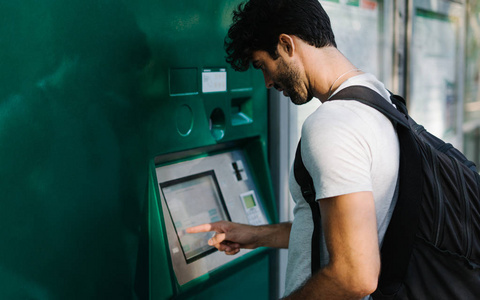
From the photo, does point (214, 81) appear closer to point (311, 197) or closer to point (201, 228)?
point (201, 228)

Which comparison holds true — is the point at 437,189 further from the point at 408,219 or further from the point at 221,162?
the point at 221,162

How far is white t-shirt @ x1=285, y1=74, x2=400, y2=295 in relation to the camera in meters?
1.12

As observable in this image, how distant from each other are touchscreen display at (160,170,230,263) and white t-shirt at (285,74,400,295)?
25.3 inches

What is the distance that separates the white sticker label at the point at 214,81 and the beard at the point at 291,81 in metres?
0.34

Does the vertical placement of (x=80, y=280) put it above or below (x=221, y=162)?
below

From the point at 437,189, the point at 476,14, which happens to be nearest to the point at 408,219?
the point at 437,189

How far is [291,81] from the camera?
148 centimetres

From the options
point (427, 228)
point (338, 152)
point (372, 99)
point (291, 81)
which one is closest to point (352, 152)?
point (338, 152)

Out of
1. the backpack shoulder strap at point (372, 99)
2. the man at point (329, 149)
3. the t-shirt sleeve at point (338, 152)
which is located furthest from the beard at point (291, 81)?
the t-shirt sleeve at point (338, 152)

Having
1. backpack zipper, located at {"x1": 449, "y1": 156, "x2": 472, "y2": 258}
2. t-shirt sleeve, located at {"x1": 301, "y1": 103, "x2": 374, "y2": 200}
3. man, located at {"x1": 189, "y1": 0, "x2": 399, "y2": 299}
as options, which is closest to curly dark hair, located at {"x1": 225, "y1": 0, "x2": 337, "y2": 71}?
man, located at {"x1": 189, "y1": 0, "x2": 399, "y2": 299}

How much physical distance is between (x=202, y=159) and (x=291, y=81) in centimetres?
53

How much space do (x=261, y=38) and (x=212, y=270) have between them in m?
0.82

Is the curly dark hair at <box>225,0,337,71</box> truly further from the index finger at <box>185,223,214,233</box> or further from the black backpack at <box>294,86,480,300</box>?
the index finger at <box>185,223,214,233</box>

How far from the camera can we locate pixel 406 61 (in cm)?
336
